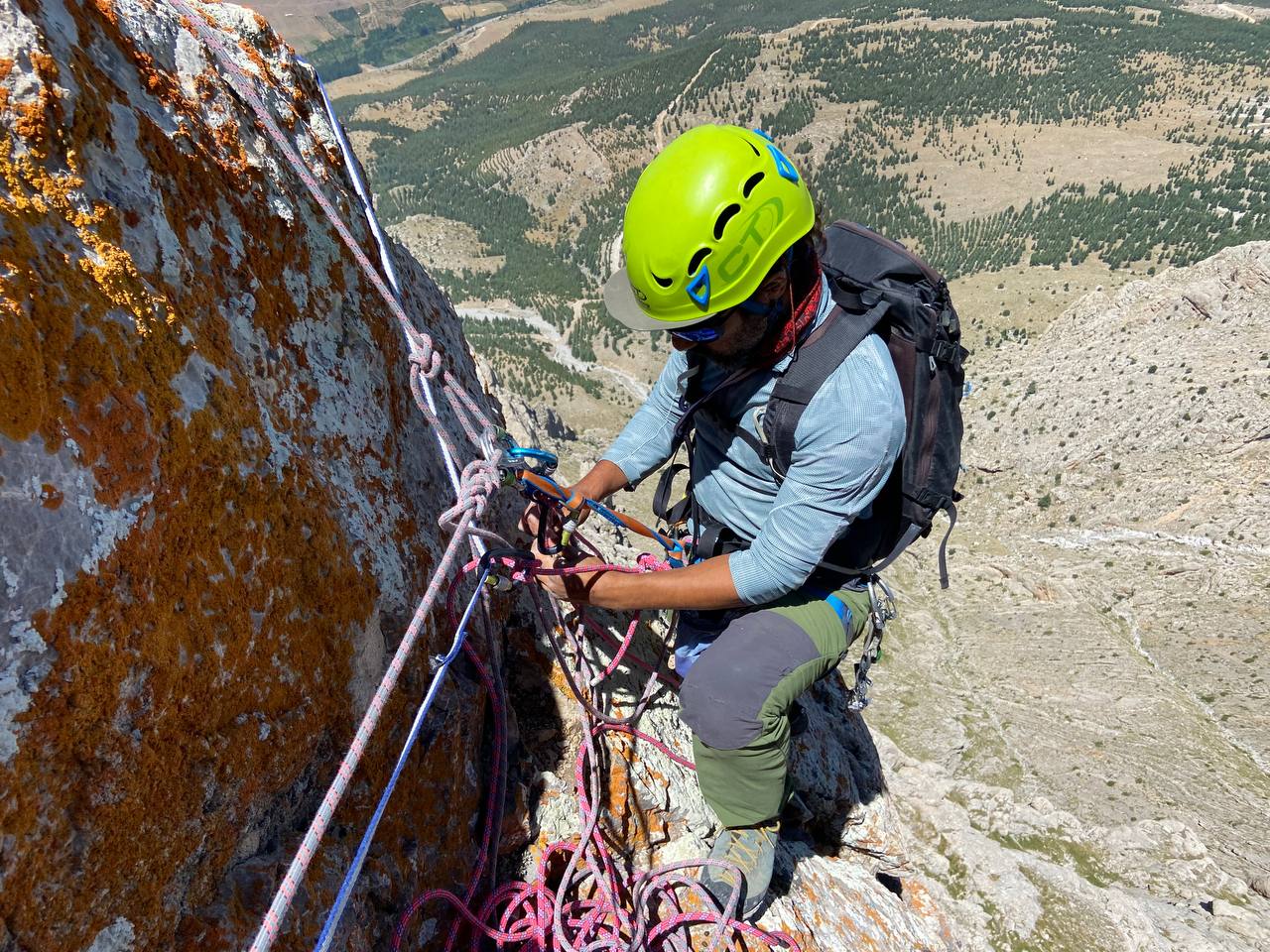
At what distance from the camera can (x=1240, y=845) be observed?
1170cm

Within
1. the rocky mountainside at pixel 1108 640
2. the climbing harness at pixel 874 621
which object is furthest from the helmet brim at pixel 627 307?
the rocky mountainside at pixel 1108 640

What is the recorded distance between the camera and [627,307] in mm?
2955

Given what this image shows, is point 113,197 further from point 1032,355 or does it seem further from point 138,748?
point 1032,355

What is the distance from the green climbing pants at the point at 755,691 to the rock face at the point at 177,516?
111 cm

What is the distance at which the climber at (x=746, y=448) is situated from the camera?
250 centimetres

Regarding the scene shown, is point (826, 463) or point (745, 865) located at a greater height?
point (826, 463)

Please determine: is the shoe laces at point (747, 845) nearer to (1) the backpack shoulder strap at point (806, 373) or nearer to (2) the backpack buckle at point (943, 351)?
(1) the backpack shoulder strap at point (806, 373)

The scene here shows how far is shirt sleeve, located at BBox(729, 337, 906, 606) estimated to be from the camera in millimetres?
2471

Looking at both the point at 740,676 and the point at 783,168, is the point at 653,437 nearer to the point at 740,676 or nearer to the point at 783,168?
the point at 740,676

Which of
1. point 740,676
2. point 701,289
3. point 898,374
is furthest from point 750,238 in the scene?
point 740,676

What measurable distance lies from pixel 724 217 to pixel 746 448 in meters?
0.92

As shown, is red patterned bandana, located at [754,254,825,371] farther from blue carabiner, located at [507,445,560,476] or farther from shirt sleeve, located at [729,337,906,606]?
blue carabiner, located at [507,445,560,476]

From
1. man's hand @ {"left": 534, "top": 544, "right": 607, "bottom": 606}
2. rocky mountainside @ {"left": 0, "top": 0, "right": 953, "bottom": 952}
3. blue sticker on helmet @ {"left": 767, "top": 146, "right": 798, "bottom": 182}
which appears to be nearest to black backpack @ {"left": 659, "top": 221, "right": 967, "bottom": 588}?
blue sticker on helmet @ {"left": 767, "top": 146, "right": 798, "bottom": 182}

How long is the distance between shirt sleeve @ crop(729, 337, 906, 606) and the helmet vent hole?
2.14ft
